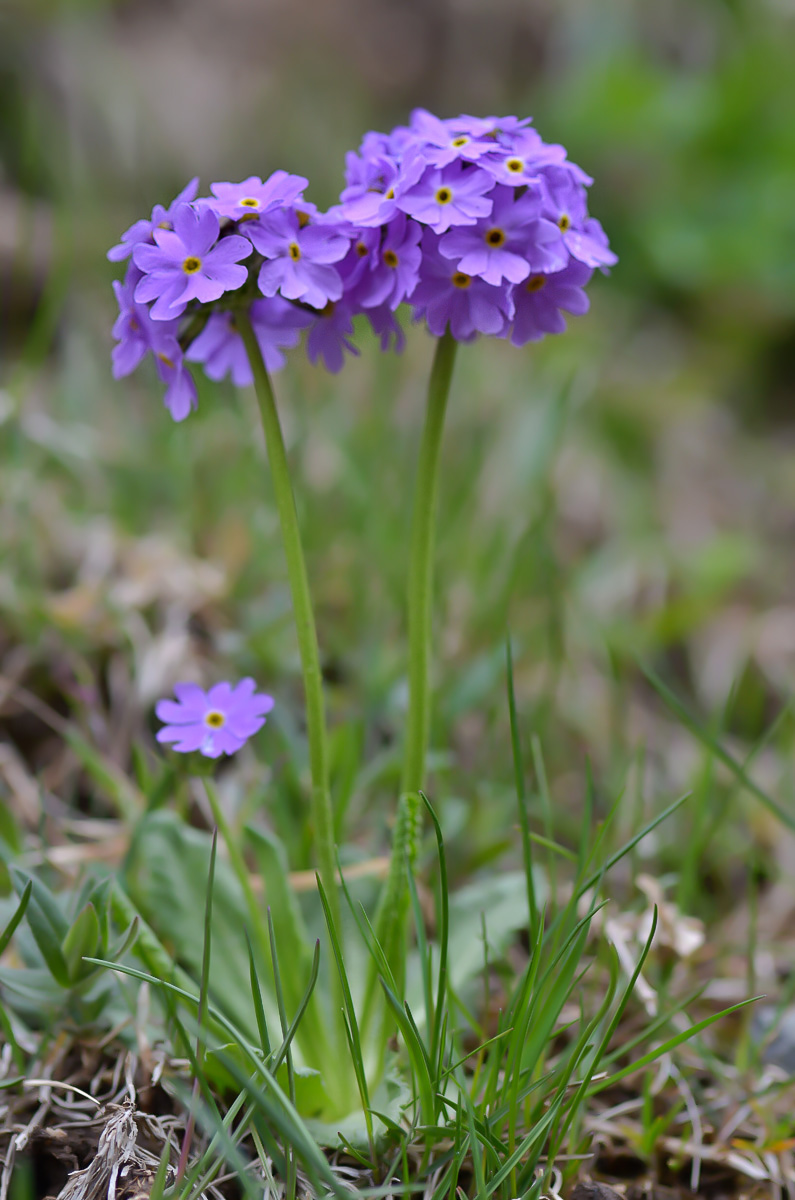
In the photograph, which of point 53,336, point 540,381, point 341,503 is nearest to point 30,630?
point 341,503

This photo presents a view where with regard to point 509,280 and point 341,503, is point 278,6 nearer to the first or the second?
point 341,503

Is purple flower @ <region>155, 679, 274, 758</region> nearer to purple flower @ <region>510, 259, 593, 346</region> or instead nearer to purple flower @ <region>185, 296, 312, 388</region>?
purple flower @ <region>185, 296, 312, 388</region>

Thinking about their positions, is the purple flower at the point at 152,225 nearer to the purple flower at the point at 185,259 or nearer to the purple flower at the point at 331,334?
the purple flower at the point at 185,259

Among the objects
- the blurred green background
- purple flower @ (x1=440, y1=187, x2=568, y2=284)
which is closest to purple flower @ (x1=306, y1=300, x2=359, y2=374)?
purple flower @ (x1=440, y1=187, x2=568, y2=284)

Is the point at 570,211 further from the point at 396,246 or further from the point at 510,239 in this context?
the point at 396,246

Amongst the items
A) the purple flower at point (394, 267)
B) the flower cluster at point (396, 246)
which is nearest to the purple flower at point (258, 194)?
the flower cluster at point (396, 246)
